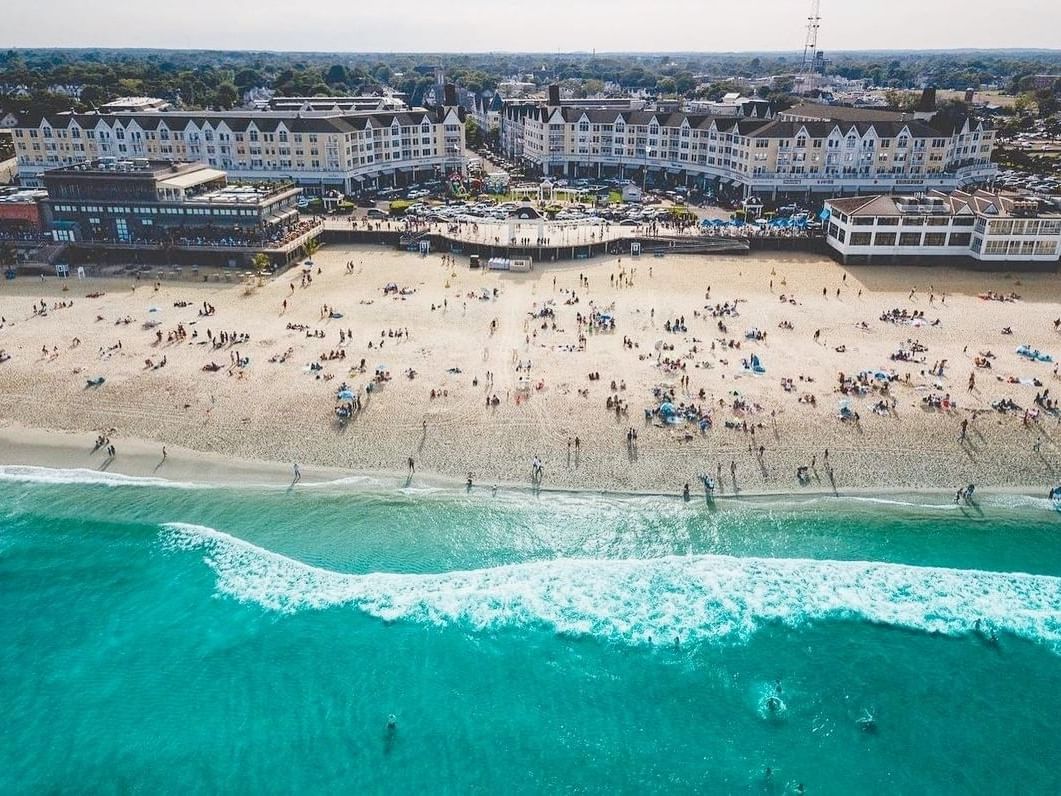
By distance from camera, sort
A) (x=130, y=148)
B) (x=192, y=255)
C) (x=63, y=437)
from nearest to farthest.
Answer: (x=63, y=437) < (x=192, y=255) < (x=130, y=148)

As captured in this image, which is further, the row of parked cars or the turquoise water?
the row of parked cars

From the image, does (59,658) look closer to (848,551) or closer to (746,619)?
(746,619)

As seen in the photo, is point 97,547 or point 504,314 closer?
point 97,547

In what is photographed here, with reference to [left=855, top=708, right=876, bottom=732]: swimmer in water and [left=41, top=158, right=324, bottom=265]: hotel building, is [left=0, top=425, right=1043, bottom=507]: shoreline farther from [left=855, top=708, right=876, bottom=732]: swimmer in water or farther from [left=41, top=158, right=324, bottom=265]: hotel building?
[left=41, top=158, right=324, bottom=265]: hotel building

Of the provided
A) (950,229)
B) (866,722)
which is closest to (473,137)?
(950,229)

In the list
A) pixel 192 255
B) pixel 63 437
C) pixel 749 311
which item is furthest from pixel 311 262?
pixel 749 311

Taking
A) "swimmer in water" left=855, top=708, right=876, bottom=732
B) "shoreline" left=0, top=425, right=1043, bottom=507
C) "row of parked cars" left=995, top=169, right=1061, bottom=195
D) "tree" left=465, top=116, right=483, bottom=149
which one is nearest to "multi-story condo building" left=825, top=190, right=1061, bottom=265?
"row of parked cars" left=995, top=169, right=1061, bottom=195

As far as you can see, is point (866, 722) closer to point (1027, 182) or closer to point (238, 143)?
point (238, 143)

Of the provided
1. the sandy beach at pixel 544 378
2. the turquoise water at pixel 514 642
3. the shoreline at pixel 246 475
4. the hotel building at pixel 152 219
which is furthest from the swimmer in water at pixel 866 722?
the hotel building at pixel 152 219
